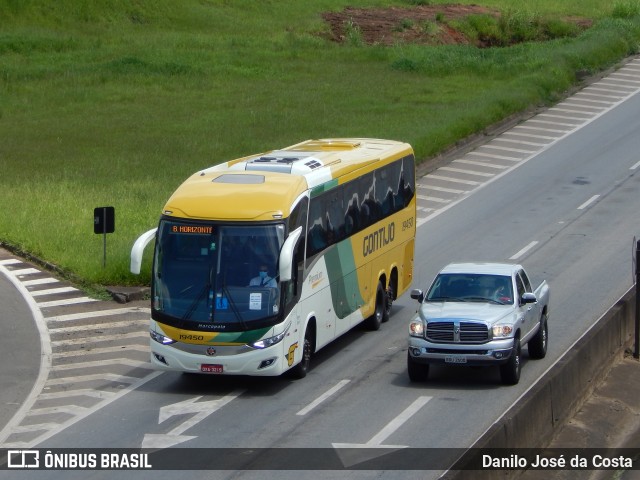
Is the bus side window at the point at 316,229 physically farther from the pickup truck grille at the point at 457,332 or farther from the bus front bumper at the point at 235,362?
the pickup truck grille at the point at 457,332

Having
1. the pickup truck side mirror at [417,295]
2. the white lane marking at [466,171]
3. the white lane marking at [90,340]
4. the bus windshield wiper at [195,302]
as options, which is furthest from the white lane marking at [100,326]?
the white lane marking at [466,171]

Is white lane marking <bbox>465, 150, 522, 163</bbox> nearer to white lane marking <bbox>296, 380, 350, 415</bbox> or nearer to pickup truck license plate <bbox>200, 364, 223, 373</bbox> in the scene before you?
white lane marking <bbox>296, 380, 350, 415</bbox>

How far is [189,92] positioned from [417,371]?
120 feet

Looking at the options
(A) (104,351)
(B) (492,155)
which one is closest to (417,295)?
(A) (104,351)

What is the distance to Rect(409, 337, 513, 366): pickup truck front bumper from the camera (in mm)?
20641

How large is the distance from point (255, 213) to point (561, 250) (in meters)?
13.9

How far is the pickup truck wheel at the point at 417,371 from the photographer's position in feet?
70.4

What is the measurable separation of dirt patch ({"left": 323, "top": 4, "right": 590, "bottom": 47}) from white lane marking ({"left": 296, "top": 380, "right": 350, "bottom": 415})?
48726 mm

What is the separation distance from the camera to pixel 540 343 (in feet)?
75.3

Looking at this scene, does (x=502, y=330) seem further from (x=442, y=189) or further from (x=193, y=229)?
(x=442, y=189)

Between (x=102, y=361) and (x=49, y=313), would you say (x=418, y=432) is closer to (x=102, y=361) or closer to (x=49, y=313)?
(x=102, y=361)

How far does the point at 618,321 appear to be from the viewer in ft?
77.3

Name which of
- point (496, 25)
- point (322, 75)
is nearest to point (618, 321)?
point (322, 75)

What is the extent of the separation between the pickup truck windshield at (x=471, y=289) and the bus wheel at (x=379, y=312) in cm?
369
